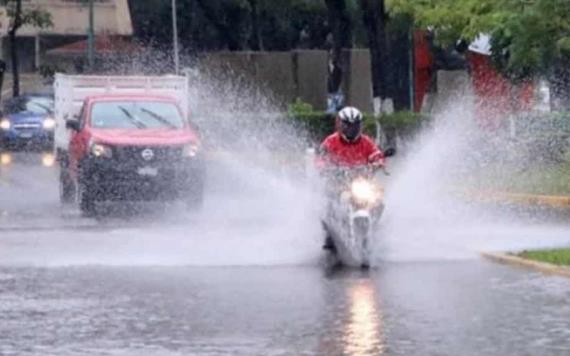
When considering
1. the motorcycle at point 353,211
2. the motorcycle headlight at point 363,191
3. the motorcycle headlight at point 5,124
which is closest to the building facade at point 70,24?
the motorcycle headlight at point 5,124

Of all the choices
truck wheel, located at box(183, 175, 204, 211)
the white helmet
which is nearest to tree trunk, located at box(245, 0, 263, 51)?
truck wheel, located at box(183, 175, 204, 211)

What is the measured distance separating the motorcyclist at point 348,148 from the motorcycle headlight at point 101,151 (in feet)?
26.3

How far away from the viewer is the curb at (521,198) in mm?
27844

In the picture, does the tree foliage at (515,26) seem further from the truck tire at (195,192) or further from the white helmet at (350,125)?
the white helmet at (350,125)

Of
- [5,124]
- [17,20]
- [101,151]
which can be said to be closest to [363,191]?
[101,151]

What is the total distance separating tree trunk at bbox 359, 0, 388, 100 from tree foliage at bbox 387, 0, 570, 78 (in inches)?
381

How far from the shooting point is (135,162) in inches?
1089

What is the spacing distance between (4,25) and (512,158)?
4449 cm

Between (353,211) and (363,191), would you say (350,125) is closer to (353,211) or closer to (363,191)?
(363,191)

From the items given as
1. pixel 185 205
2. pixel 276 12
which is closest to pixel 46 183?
pixel 185 205

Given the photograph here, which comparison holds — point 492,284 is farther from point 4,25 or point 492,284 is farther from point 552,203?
point 4,25

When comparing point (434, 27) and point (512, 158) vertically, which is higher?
point (434, 27)

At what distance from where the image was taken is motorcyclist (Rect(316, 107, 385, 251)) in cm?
1988

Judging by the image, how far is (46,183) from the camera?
3628 centimetres
